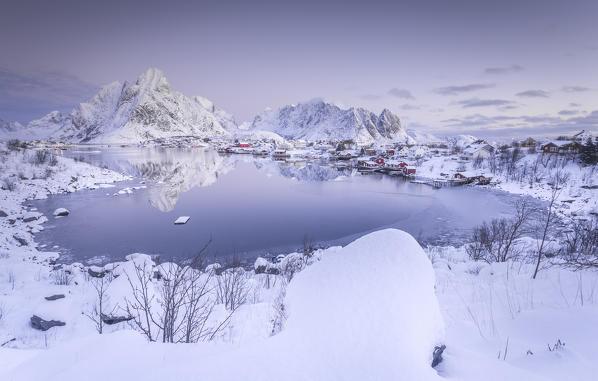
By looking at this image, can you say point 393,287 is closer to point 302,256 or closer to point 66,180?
point 302,256

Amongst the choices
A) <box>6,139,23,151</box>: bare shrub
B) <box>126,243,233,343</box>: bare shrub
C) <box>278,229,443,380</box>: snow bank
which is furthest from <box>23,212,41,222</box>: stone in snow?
<box>6,139,23,151</box>: bare shrub

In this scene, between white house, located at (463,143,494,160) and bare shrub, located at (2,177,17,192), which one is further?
white house, located at (463,143,494,160)

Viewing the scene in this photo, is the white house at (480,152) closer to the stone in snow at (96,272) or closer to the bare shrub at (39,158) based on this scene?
the stone in snow at (96,272)

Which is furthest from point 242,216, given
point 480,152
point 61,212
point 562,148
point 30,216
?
point 480,152

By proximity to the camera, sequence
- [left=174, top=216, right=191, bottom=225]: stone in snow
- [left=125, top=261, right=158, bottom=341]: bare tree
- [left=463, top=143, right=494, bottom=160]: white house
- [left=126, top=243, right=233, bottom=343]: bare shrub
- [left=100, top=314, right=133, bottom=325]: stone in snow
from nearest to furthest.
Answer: [left=125, top=261, right=158, bottom=341]: bare tree
[left=126, top=243, right=233, bottom=343]: bare shrub
[left=100, top=314, right=133, bottom=325]: stone in snow
[left=174, top=216, right=191, bottom=225]: stone in snow
[left=463, top=143, right=494, bottom=160]: white house

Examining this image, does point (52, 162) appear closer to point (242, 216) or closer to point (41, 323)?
point (242, 216)

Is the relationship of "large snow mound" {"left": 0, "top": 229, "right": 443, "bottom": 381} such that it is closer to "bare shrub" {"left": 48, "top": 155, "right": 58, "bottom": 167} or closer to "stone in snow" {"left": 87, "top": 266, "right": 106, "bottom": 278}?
"stone in snow" {"left": 87, "top": 266, "right": 106, "bottom": 278}

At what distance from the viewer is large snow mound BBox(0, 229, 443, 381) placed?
2.31m

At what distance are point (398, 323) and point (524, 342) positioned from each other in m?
2.81

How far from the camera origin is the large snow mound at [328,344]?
2.31 m

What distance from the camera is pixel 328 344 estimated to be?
98.5 inches

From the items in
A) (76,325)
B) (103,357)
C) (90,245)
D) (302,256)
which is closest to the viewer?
(103,357)

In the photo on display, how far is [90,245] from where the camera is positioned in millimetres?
16609

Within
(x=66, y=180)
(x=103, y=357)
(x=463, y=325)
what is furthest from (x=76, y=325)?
(x=66, y=180)
